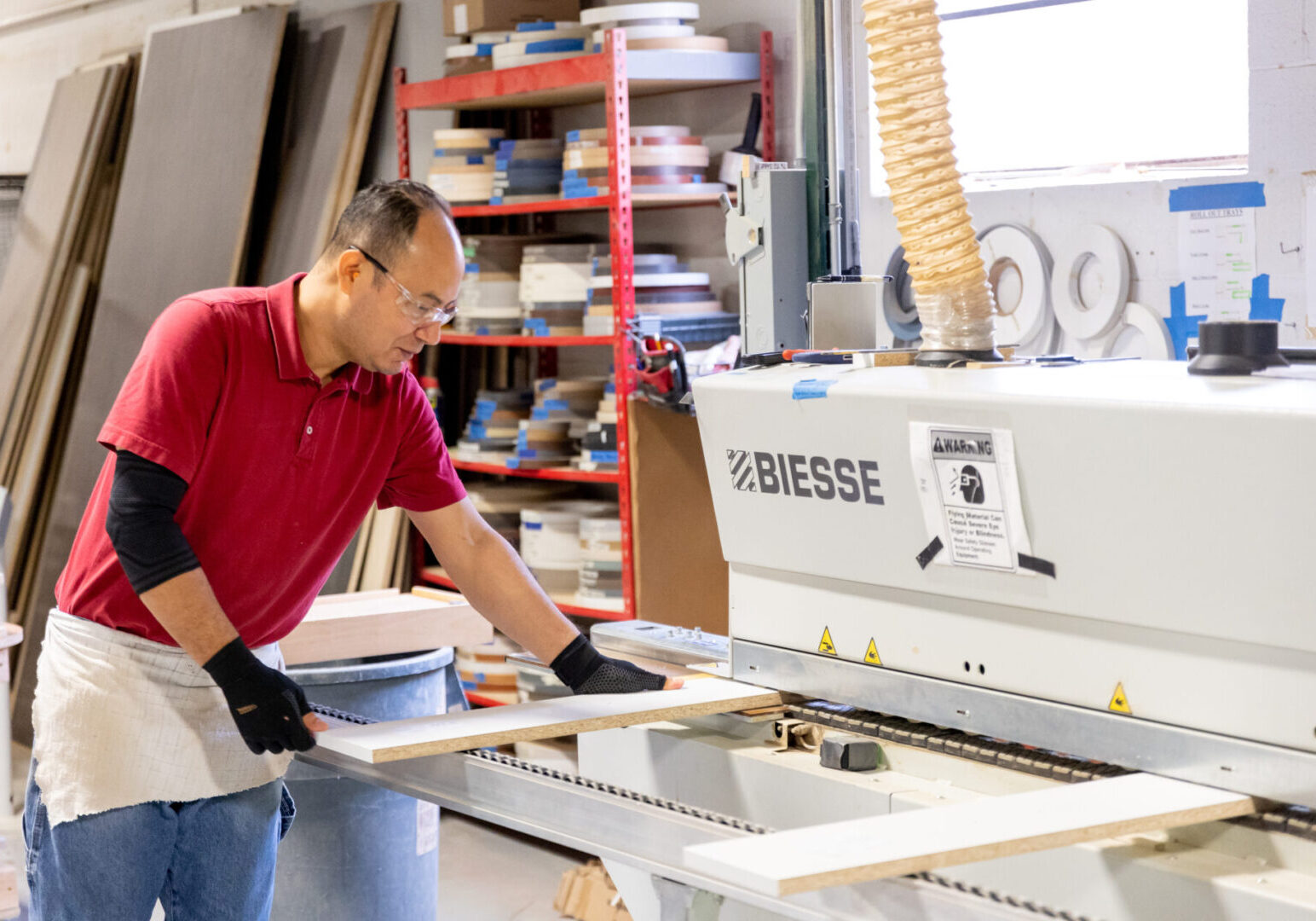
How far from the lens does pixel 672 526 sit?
13.2 ft

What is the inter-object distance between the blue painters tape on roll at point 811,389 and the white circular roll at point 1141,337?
5.48 ft

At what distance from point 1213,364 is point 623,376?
2.48 meters

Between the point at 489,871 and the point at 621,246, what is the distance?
182cm

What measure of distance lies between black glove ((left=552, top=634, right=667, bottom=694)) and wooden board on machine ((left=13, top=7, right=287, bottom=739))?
11.4 feet

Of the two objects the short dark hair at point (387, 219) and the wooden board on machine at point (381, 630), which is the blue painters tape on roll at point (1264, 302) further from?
the short dark hair at point (387, 219)

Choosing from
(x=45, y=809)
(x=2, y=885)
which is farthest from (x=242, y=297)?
(x=2, y=885)

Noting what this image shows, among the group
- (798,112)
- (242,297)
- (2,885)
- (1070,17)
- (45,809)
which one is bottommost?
(2,885)

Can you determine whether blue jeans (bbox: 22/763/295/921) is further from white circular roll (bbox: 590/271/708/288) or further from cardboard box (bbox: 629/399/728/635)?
white circular roll (bbox: 590/271/708/288)

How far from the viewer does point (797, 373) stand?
1829 millimetres

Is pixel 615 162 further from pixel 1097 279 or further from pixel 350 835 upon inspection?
pixel 350 835

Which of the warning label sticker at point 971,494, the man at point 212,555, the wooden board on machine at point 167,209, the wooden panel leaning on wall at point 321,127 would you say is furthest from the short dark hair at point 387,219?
the wooden board on machine at point 167,209

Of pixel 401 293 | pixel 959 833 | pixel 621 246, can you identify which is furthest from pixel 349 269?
pixel 621 246

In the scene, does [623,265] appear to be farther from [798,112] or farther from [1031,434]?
[1031,434]

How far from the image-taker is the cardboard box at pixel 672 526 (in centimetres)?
397
